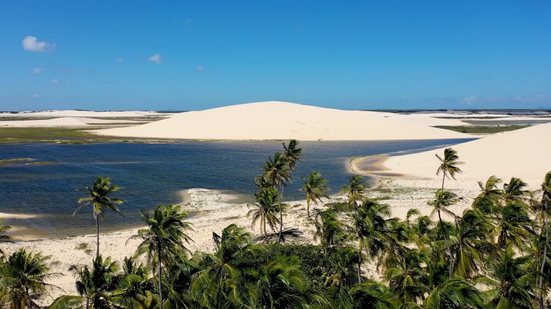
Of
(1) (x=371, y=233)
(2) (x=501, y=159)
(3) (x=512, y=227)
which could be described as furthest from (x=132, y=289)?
(2) (x=501, y=159)

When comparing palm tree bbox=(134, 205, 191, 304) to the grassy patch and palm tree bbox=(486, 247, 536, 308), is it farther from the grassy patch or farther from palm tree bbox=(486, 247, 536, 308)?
the grassy patch

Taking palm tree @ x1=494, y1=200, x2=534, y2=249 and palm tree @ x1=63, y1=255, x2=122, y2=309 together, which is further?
palm tree @ x1=494, y1=200, x2=534, y2=249

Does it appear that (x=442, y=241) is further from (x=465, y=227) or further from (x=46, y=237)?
(x=46, y=237)

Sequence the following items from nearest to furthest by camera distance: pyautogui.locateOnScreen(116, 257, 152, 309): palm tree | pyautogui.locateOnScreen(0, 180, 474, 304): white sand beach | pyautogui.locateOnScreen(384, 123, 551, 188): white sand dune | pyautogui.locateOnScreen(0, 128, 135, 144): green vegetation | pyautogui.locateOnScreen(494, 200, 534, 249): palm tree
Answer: pyautogui.locateOnScreen(116, 257, 152, 309): palm tree < pyautogui.locateOnScreen(494, 200, 534, 249): palm tree < pyautogui.locateOnScreen(0, 180, 474, 304): white sand beach < pyautogui.locateOnScreen(384, 123, 551, 188): white sand dune < pyautogui.locateOnScreen(0, 128, 135, 144): green vegetation

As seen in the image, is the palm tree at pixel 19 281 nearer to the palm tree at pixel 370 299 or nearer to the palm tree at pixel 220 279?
the palm tree at pixel 220 279

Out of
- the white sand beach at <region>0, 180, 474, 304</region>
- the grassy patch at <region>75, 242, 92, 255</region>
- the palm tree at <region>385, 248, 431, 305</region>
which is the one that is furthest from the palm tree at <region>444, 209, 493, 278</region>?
the grassy patch at <region>75, 242, 92, 255</region>

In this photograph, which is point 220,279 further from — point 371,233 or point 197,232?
point 197,232
